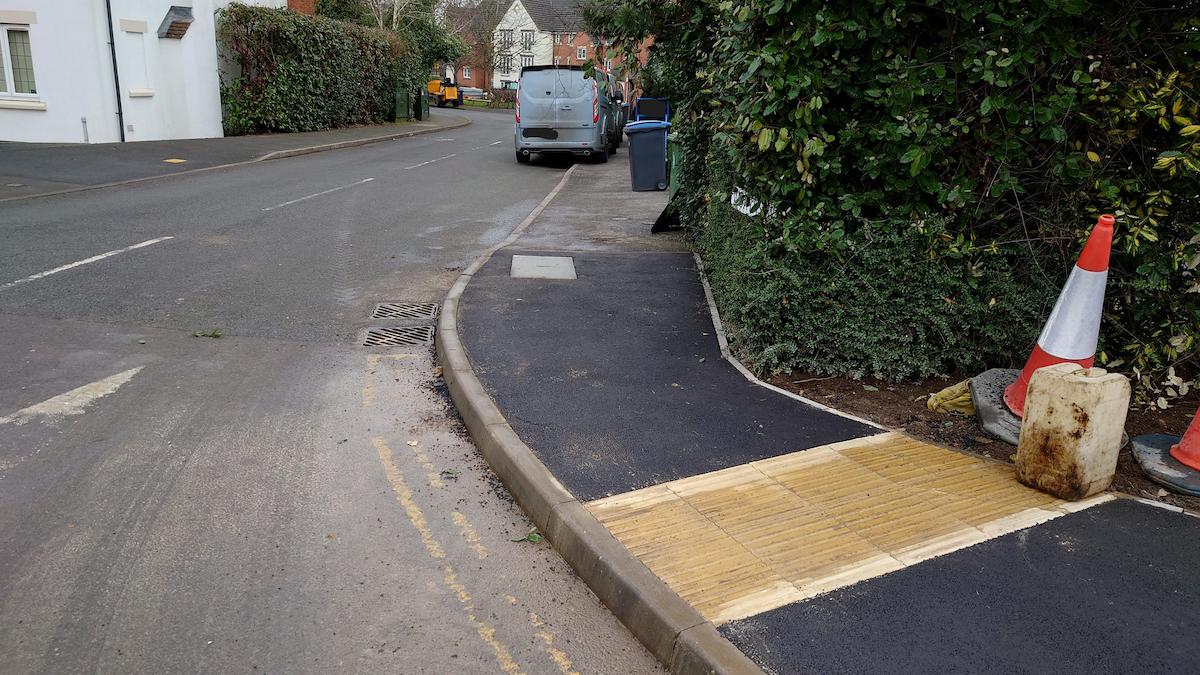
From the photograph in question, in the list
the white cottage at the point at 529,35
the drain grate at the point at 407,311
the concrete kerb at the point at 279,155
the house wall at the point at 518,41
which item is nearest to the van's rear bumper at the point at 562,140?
the concrete kerb at the point at 279,155

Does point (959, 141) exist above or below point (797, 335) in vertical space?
above

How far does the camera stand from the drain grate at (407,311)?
7.68m

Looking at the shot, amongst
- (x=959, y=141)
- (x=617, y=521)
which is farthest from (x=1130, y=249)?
(x=617, y=521)

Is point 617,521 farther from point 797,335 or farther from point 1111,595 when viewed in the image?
point 797,335

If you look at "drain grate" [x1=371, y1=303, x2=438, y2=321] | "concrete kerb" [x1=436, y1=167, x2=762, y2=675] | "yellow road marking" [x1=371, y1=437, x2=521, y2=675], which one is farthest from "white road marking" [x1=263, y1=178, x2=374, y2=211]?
"yellow road marking" [x1=371, y1=437, x2=521, y2=675]

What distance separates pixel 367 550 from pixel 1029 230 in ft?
14.4

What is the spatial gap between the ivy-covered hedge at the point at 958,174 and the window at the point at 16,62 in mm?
19784

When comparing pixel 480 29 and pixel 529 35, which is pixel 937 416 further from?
pixel 529 35

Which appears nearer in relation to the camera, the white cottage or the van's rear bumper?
the van's rear bumper

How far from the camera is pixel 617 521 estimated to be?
3.90 m

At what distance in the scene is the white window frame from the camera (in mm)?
19312

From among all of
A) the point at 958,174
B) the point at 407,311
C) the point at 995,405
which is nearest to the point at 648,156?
the point at 407,311

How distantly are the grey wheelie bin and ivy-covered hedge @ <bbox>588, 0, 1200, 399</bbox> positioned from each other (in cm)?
656

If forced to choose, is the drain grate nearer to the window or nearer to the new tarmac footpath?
the new tarmac footpath
